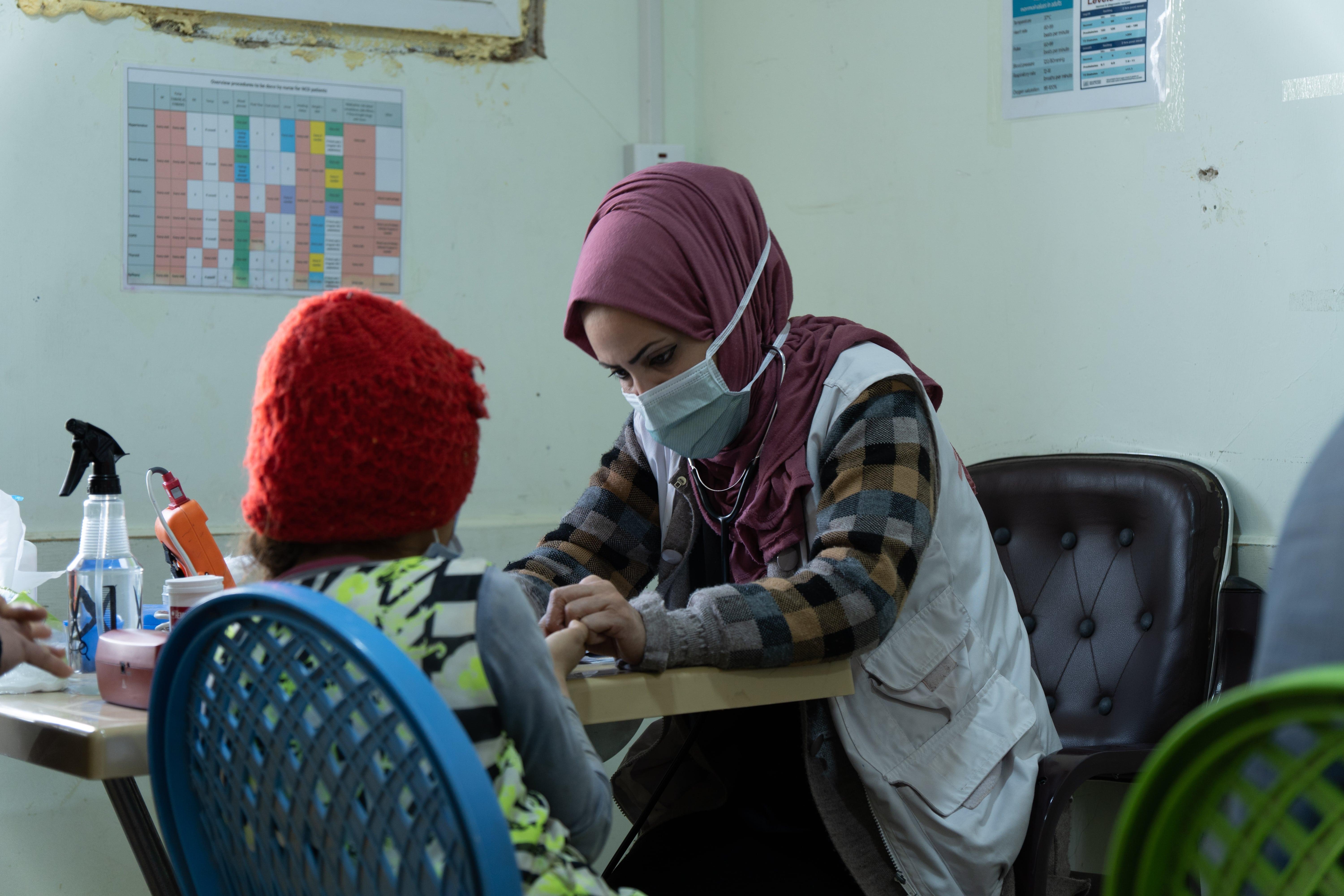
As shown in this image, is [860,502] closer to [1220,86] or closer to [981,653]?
[981,653]

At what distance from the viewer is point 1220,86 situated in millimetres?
1698

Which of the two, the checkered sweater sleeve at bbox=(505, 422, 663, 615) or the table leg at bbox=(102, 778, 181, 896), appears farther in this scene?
the checkered sweater sleeve at bbox=(505, 422, 663, 615)

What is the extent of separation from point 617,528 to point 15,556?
77 centimetres

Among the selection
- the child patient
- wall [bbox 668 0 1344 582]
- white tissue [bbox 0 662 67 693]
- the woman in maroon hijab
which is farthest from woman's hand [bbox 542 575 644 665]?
wall [bbox 668 0 1344 582]

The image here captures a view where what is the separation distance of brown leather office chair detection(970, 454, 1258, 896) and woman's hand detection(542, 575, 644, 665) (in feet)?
2.04

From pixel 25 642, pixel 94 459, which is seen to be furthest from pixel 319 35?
pixel 25 642

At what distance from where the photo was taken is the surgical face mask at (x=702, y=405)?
1364mm

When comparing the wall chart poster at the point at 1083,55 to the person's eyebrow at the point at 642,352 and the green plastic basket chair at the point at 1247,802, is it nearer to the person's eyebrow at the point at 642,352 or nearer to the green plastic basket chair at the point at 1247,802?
the person's eyebrow at the point at 642,352

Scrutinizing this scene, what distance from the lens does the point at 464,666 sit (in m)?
0.71

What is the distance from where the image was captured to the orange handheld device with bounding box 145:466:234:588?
133 cm

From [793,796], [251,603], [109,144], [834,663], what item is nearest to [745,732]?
[793,796]

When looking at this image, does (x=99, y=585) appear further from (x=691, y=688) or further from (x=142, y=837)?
(x=691, y=688)

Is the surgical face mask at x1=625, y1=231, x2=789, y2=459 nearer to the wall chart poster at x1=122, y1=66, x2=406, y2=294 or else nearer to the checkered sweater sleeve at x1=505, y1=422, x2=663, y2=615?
the checkered sweater sleeve at x1=505, y1=422, x2=663, y2=615

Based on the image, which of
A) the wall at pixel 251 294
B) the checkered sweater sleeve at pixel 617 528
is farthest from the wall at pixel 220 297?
the checkered sweater sleeve at pixel 617 528
